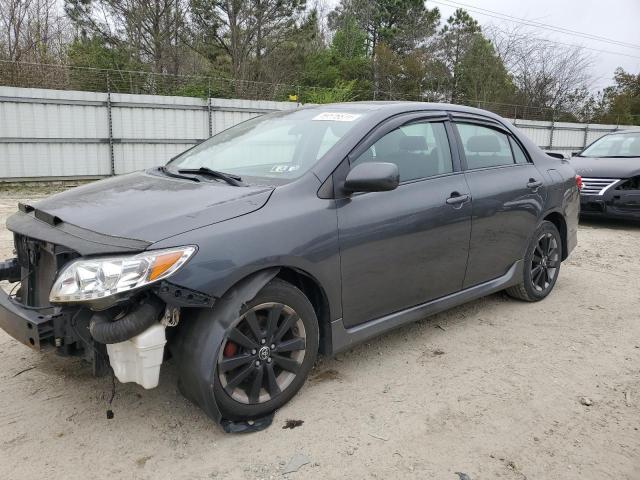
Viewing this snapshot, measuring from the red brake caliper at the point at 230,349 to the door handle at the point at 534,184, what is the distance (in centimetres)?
280

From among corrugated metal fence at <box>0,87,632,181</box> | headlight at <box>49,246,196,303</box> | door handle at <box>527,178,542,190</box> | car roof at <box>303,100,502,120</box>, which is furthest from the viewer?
corrugated metal fence at <box>0,87,632,181</box>

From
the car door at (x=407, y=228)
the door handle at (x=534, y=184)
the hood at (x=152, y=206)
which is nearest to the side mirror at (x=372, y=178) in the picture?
the car door at (x=407, y=228)

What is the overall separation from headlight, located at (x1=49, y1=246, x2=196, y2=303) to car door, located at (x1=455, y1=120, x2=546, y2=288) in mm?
2232

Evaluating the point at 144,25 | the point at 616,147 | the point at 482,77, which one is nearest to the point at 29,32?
the point at 144,25

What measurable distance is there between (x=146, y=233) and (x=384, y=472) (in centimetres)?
149

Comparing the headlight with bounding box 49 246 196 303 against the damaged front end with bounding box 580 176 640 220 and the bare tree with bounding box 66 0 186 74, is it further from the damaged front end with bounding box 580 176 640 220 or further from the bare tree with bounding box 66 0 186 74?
the bare tree with bounding box 66 0 186 74

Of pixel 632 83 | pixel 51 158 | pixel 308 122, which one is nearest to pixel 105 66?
pixel 51 158

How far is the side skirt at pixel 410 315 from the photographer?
9.67 feet

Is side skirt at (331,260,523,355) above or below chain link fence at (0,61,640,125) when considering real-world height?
below

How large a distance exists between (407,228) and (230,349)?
4.25ft

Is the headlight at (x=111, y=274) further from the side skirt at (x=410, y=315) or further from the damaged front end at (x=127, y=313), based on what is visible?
the side skirt at (x=410, y=315)

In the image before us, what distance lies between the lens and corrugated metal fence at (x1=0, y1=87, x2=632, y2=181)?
1150 centimetres

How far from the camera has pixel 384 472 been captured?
2.34 meters

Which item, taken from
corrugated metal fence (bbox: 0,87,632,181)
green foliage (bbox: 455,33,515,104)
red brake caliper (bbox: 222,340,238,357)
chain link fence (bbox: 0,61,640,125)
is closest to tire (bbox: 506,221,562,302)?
red brake caliper (bbox: 222,340,238,357)
